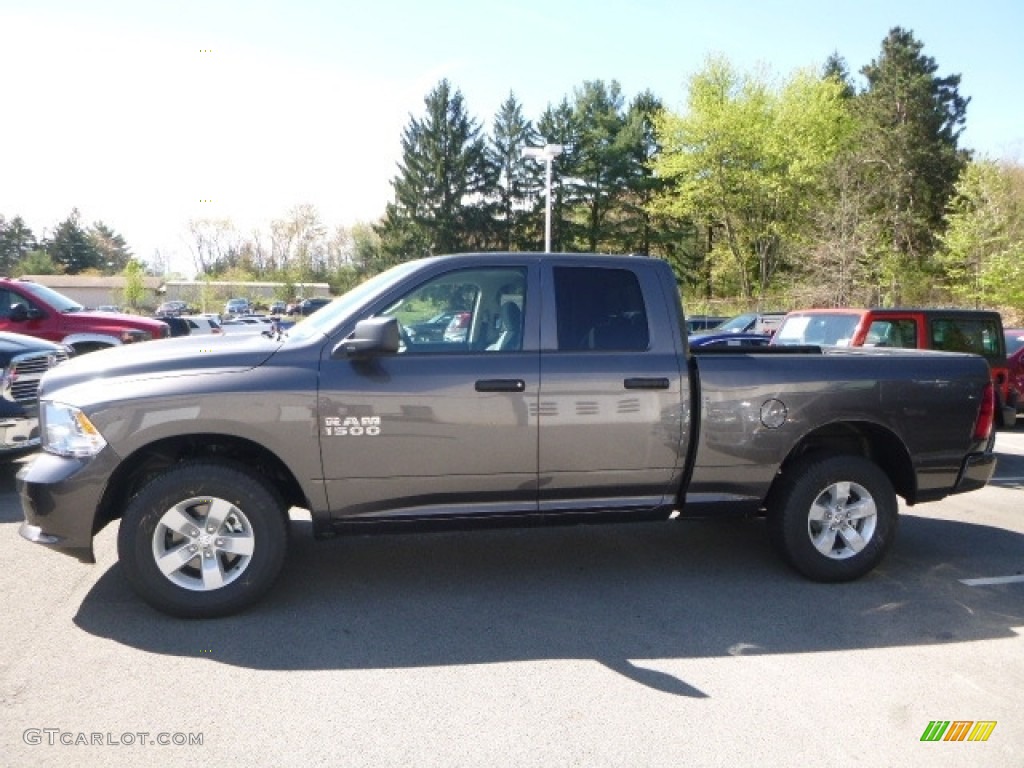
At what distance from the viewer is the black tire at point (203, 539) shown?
4.07 meters

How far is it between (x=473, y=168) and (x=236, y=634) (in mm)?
49994

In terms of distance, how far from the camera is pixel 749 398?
15.2 ft

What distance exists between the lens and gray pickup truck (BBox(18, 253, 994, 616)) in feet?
13.4

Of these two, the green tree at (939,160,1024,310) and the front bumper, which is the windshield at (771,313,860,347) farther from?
the green tree at (939,160,1024,310)

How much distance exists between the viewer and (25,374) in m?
7.24

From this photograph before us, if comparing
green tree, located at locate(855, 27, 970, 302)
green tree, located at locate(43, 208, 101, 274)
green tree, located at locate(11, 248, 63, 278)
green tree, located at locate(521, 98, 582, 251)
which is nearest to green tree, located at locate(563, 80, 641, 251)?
green tree, located at locate(521, 98, 582, 251)

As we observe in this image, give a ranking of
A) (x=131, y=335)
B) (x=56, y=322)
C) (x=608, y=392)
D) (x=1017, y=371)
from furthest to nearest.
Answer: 1. (x=1017, y=371)
2. (x=131, y=335)
3. (x=56, y=322)
4. (x=608, y=392)

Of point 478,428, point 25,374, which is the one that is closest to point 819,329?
point 478,428

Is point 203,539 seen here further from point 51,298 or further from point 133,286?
point 133,286

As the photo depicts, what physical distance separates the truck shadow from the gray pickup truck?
0.28 meters

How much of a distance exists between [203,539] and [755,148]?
44239mm

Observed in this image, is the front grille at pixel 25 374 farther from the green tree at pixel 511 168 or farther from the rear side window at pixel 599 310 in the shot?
the green tree at pixel 511 168

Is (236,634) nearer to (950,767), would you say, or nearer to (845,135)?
(950,767)

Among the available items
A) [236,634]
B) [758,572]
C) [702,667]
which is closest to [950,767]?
[702,667]
